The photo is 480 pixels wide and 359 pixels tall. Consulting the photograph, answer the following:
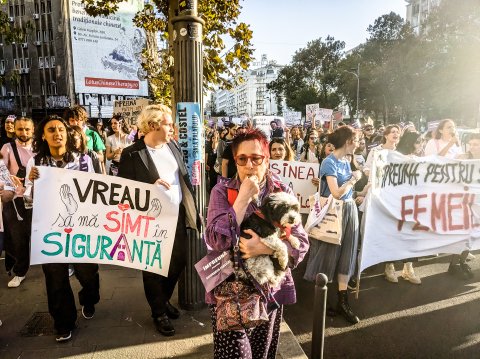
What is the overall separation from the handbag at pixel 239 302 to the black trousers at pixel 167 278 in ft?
5.10

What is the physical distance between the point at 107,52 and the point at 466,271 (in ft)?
97.9

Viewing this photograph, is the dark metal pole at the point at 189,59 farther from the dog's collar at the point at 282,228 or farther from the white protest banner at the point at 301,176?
the white protest banner at the point at 301,176

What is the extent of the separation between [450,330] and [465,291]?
3.83 ft

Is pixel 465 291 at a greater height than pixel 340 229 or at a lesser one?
lesser

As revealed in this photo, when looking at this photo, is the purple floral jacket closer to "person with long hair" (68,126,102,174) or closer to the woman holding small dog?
the woman holding small dog

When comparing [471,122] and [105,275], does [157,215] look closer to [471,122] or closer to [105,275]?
[105,275]

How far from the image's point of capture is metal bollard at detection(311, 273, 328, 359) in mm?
2262

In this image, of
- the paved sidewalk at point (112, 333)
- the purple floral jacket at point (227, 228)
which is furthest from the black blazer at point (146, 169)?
the purple floral jacket at point (227, 228)

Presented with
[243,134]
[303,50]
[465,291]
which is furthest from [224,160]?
[303,50]

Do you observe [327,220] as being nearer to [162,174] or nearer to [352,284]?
[352,284]

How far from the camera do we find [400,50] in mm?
38906

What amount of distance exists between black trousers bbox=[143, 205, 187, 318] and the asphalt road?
1.38 meters

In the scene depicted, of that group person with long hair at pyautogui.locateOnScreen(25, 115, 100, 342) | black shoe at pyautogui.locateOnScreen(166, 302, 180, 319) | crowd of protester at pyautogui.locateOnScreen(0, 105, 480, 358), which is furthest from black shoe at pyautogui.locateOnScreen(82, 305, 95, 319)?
black shoe at pyautogui.locateOnScreen(166, 302, 180, 319)

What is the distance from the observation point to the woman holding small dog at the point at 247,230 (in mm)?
1981
